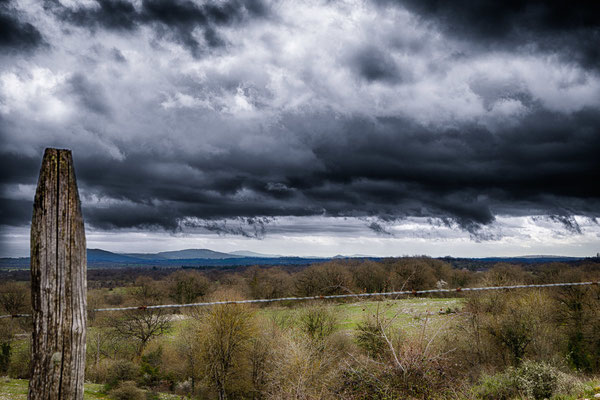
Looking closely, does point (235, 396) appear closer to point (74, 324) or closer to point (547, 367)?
point (547, 367)

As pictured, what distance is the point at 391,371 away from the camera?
7.09 meters

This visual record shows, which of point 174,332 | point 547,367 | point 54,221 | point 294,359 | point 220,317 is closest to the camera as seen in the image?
point 54,221

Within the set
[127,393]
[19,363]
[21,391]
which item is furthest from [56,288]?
[19,363]

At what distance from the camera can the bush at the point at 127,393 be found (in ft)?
121

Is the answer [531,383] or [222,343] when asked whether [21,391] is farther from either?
[531,383]

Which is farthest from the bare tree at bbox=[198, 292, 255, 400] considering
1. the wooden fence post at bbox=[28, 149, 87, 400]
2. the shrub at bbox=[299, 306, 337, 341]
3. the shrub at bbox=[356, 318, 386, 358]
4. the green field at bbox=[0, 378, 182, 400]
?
the wooden fence post at bbox=[28, 149, 87, 400]

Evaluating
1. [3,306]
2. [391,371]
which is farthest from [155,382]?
[391,371]

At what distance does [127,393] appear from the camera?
37.0 m

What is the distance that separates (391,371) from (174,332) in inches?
2230

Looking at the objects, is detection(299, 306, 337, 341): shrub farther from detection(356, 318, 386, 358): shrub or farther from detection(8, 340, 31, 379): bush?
detection(8, 340, 31, 379): bush

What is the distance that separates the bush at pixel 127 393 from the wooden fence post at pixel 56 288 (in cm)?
4208

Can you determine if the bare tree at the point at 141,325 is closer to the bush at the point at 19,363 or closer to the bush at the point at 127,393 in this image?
the bush at the point at 19,363

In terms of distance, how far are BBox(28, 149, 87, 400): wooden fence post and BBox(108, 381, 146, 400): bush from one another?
4208 cm

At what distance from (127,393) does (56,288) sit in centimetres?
4263
